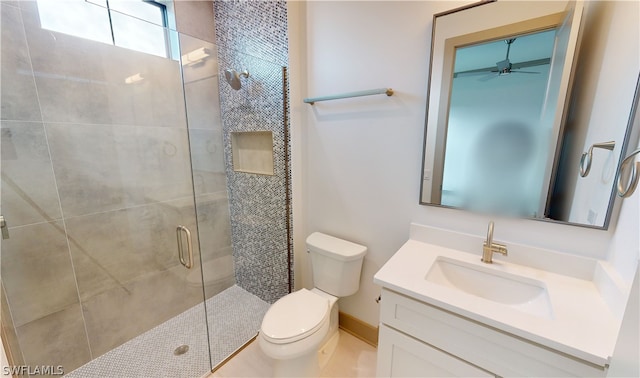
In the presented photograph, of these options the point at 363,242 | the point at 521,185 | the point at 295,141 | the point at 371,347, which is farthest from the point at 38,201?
the point at 521,185

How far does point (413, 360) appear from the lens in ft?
3.29

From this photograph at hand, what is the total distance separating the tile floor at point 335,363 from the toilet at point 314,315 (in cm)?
7

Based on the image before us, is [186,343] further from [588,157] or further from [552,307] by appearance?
[588,157]

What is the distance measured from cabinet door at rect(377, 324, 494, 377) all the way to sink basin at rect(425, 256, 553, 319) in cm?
28

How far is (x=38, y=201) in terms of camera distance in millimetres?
1341

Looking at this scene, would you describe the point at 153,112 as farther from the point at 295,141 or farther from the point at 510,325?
the point at 510,325

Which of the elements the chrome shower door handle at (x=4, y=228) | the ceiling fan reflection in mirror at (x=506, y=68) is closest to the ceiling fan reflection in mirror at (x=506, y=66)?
the ceiling fan reflection in mirror at (x=506, y=68)

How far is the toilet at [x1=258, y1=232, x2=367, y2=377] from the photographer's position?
121 cm

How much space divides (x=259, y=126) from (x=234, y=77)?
437 mm

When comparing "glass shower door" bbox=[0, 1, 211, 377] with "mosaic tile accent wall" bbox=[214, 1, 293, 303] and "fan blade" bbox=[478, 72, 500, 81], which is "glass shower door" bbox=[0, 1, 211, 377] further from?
"fan blade" bbox=[478, 72, 500, 81]

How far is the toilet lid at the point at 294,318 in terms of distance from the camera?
1219 millimetres

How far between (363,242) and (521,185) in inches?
35.1

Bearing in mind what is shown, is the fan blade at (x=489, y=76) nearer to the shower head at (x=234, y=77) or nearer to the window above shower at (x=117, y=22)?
the shower head at (x=234, y=77)

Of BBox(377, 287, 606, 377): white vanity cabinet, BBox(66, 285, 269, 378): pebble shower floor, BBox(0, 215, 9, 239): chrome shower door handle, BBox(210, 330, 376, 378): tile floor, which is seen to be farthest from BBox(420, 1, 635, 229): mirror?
BBox(0, 215, 9, 239): chrome shower door handle
